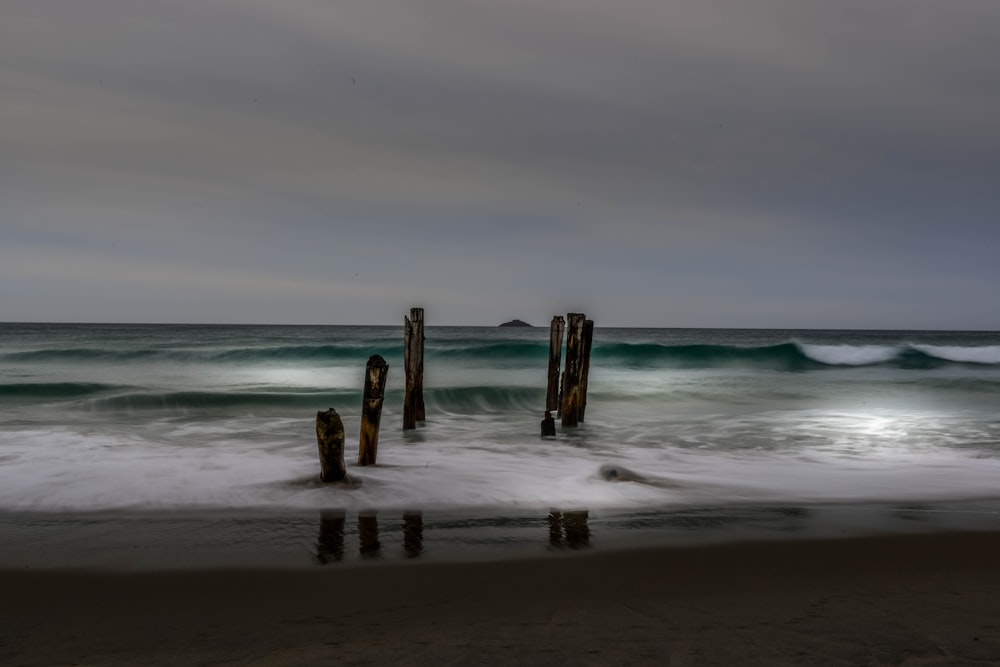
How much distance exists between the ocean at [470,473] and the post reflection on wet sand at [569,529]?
3 centimetres

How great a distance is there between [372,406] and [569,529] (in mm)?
3280

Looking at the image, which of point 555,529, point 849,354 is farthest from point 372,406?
point 849,354

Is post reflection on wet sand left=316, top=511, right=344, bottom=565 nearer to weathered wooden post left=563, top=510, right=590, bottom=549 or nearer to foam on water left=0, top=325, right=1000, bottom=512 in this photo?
foam on water left=0, top=325, right=1000, bottom=512

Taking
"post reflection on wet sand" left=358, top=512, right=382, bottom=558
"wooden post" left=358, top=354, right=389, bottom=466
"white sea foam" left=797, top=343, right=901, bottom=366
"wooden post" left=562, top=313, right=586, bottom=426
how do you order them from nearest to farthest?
"post reflection on wet sand" left=358, top=512, right=382, bottom=558 < "wooden post" left=358, top=354, right=389, bottom=466 < "wooden post" left=562, top=313, right=586, bottom=426 < "white sea foam" left=797, top=343, right=901, bottom=366

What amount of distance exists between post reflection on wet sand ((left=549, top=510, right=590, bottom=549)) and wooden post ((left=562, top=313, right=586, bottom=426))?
22.9ft

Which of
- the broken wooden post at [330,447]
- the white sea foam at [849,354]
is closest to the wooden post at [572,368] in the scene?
the broken wooden post at [330,447]

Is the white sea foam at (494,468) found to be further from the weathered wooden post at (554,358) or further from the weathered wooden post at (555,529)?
the weathered wooden post at (554,358)

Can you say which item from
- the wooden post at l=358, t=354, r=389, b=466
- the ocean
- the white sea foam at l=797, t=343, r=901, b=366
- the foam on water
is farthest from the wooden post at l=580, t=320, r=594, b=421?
the white sea foam at l=797, t=343, r=901, b=366

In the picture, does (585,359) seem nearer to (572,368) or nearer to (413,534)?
(572,368)

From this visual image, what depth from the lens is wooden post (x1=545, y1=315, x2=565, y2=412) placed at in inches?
537

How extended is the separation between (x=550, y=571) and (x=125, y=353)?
3692cm

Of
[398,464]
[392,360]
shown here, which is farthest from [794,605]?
[392,360]

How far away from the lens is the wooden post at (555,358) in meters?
13.6

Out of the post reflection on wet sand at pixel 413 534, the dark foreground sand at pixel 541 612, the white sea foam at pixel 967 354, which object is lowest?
the post reflection on wet sand at pixel 413 534
